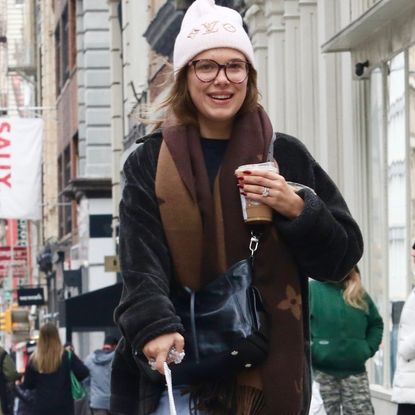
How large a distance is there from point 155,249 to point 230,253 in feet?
0.74

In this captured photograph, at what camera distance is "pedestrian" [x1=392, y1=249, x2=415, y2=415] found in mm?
10344

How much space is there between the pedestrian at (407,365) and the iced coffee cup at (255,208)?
545cm

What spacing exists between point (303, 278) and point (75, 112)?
1666 inches

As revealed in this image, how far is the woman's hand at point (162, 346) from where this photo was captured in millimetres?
4773

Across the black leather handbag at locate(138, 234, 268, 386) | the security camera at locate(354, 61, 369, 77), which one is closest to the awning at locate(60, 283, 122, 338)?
the security camera at locate(354, 61, 369, 77)

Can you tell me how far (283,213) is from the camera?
4.96 meters

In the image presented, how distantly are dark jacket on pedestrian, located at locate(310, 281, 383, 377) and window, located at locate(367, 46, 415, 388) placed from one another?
→ 205 cm

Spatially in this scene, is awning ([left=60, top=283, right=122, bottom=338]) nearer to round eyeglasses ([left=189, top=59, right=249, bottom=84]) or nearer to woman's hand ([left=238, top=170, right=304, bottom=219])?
round eyeglasses ([left=189, top=59, right=249, bottom=84])

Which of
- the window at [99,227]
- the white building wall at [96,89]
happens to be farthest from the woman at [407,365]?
the white building wall at [96,89]

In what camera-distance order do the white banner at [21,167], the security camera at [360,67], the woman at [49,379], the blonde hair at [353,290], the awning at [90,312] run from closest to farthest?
1. the blonde hair at [353,290]
2. the security camera at [360,67]
3. the woman at [49,379]
4. the awning at [90,312]
5. the white banner at [21,167]

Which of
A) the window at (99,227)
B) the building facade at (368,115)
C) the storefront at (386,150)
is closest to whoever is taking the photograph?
the storefront at (386,150)

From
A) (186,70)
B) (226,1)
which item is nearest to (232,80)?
(186,70)

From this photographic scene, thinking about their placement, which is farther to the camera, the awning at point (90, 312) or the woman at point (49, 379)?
the awning at point (90, 312)

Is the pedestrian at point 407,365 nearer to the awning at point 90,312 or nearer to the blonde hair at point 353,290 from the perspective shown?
the blonde hair at point 353,290
